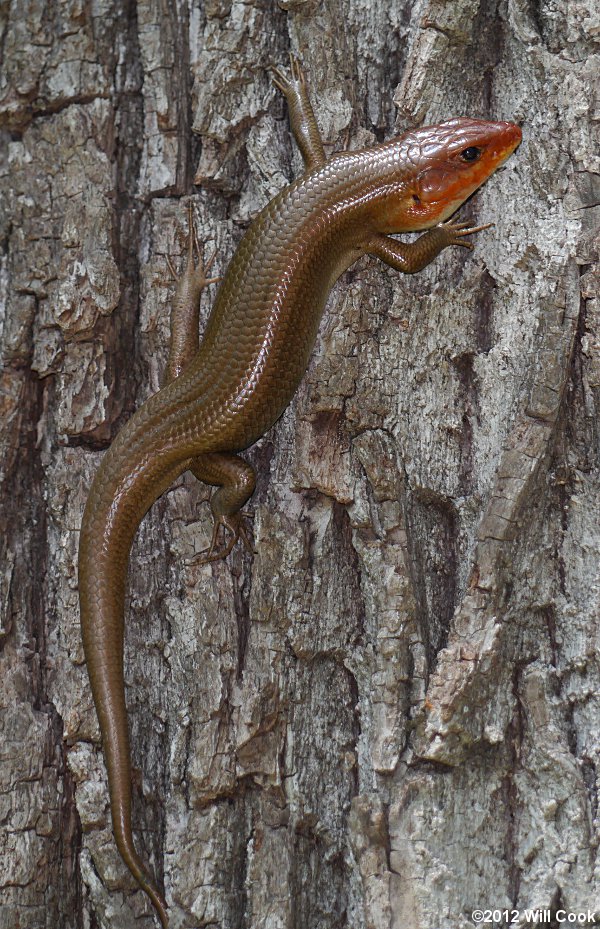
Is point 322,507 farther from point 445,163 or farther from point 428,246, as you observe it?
point 445,163

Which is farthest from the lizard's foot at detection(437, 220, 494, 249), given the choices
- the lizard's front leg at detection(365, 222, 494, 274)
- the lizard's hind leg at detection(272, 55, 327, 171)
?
the lizard's hind leg at detection(272, 55, 327, 171)

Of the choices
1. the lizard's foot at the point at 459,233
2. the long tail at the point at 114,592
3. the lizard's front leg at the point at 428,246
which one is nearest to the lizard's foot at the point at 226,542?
the long tail at the point at 114,592

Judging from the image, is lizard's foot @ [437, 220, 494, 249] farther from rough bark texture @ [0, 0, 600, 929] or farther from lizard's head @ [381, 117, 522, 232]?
lizard's head @ [381, 117, 522, 232]

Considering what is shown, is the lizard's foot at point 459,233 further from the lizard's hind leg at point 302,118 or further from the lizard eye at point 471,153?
the lizard's hind leg at point 302,118

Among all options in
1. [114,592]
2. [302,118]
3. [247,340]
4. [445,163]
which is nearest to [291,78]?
[302,118]

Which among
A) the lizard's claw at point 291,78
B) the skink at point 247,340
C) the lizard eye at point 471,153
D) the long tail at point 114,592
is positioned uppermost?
the lizard's claw at point 291,78

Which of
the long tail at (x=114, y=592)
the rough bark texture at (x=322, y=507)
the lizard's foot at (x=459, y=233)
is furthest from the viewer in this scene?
the lizard's foot at (x=459, y=233)
